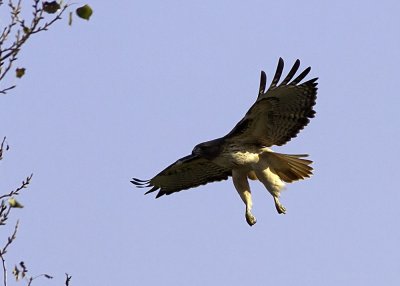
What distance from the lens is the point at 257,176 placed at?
993 cm

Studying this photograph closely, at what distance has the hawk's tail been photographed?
32.5ft

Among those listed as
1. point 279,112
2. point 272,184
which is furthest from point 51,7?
point 272,184

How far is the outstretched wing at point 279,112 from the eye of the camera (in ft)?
30.6

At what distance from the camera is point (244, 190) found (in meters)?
9.98

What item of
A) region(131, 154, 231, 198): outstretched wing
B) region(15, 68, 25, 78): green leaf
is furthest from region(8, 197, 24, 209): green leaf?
region(131, 154, 231, 198): outstretched wing

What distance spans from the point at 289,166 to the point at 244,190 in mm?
582

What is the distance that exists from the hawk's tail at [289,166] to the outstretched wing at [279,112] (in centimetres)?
19

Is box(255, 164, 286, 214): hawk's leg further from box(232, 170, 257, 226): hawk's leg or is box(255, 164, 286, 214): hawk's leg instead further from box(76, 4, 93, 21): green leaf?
box(76, 4, 93, 21): green leaf

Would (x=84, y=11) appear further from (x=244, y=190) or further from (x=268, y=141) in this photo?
(x=244, y=190)

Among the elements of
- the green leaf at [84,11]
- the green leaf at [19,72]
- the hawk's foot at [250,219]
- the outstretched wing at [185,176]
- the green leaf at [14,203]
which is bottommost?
the green leaf at [14,203]

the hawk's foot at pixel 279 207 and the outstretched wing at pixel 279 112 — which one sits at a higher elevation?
the outstretched wing at pixel 279 112

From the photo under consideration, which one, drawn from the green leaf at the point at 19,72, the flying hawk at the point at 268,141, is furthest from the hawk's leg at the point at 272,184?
the green leaf at the point at 19,72

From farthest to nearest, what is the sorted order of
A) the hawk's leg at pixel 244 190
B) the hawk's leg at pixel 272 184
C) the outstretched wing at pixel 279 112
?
the hawk's leg at pixel 244 190 < the hawk's leg at pixel 272 184 < the outstretched wing at pixel 279 112

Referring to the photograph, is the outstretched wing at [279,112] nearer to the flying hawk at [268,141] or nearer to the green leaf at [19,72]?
the flying hawk at [268,141]
